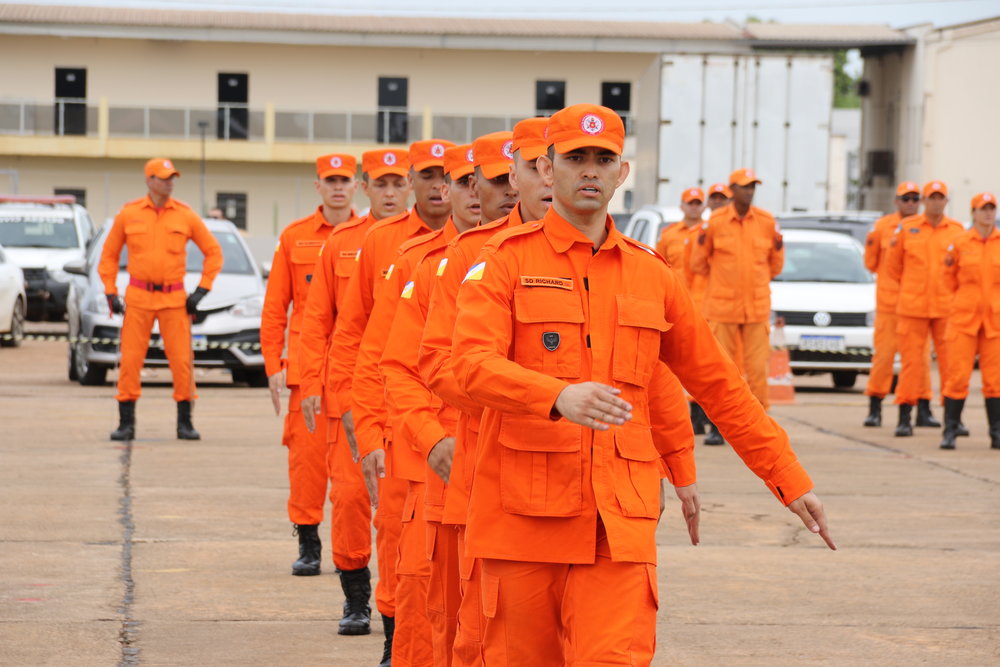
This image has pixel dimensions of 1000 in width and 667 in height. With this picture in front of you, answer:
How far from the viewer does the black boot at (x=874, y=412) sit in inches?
640

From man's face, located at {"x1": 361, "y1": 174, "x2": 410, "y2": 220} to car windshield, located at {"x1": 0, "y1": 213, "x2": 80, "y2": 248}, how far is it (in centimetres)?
2253

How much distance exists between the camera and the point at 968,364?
1434 centimetres

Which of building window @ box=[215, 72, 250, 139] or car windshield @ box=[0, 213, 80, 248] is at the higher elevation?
building window @ box=[215, 72, 250, 139]

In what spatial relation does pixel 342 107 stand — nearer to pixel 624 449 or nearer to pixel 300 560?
pixel 300 560

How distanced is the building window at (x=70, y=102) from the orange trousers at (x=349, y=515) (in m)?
45.2

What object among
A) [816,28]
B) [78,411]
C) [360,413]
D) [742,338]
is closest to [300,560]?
[360,413]

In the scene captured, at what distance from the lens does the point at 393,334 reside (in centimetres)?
557

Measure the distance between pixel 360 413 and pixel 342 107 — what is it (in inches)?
1848

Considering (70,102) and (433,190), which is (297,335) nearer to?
(433,190)

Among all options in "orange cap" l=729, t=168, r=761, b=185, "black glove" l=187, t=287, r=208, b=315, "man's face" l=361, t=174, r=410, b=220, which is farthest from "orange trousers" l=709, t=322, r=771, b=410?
"man's face" l=361, t=174, r=410, b=220

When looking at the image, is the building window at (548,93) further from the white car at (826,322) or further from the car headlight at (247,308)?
the car headlight at (247,308)

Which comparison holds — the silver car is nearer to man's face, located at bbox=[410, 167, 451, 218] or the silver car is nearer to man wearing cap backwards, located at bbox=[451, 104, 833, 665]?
man's face, located at bbox=[410, 167, 451, 218]

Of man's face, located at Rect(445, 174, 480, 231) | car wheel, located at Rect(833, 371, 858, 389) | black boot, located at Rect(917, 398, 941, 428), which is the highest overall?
man's face, located at Rect(445, 174, 480, 231)

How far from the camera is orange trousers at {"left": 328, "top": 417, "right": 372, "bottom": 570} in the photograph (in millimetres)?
7184
